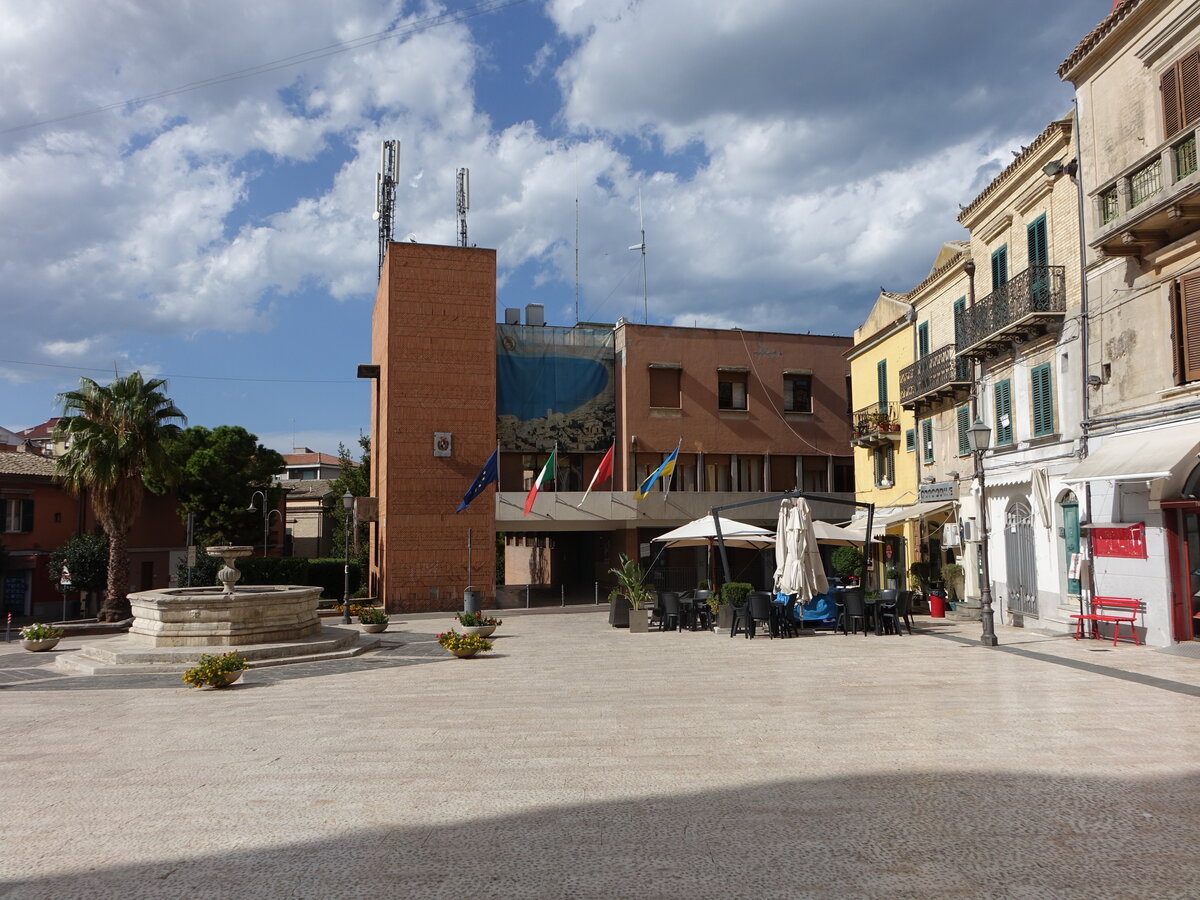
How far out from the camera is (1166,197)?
14078 mm

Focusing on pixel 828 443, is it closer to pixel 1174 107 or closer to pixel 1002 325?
pixel 1002 325

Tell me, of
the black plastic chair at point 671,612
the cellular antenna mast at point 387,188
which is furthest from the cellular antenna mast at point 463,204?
the black plastic chair at point 671,612

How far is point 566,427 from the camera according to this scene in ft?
125

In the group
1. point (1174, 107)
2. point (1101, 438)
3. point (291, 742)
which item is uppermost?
point (1174, 107)

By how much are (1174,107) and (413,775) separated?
51.2 ft

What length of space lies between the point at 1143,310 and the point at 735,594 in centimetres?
964

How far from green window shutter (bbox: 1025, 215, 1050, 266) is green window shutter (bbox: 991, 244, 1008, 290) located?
4.43 feet

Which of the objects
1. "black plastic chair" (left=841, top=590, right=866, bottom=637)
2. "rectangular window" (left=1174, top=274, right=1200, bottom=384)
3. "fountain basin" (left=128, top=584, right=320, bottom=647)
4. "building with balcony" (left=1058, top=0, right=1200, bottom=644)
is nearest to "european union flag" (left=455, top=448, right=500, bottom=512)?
"fountain basin" (left=128, top=584, right=320, bottom=647)

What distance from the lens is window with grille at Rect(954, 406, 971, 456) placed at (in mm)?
23438

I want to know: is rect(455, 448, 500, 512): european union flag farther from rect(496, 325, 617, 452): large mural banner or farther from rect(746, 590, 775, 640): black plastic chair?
rect(746, 590, 775, 640): black plastic chair

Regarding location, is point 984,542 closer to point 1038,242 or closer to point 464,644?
point 1038,242

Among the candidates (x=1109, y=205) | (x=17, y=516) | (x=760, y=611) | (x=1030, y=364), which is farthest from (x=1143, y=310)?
(x=17, y=516)

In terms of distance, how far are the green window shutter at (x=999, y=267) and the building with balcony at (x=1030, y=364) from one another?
31mm

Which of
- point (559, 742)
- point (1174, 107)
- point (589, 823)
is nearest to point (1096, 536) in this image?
point (1174, 107)
